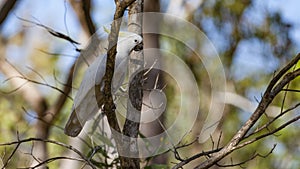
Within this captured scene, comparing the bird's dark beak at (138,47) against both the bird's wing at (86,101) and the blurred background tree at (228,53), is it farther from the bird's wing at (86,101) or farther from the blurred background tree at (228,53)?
the blurred background tree at (228,53)

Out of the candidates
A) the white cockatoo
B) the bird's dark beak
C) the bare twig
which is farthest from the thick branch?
the bare twig

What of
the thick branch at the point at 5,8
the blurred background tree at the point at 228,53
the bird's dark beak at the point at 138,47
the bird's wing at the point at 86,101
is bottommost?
the bird's wing at the point at 86,101

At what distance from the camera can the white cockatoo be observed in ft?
5.26

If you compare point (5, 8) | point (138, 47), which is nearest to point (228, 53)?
point (5, 8)

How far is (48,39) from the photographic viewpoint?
5375mm

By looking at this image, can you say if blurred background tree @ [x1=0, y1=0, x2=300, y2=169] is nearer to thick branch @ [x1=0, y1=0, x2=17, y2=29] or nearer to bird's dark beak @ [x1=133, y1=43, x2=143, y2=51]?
thick branch @ [x1=0, y1=0, x2=17, y2=29]

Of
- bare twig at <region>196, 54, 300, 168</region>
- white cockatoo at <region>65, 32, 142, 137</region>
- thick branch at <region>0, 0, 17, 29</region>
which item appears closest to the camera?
bare twig at <region>196, 54, 300, 168</region>

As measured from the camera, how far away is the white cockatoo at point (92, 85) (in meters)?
1.60

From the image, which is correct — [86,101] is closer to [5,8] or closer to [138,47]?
[138,47]

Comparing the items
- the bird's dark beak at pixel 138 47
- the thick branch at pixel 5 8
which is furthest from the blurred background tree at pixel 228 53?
the bird's dark beak at pixel 138 47

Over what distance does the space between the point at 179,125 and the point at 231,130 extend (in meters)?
3.69

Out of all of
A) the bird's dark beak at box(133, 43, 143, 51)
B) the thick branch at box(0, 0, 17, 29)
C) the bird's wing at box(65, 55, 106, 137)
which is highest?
the thick branch at box(0, 0, 17, 29)

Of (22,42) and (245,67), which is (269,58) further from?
(22,42)

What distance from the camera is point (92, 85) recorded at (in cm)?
171
